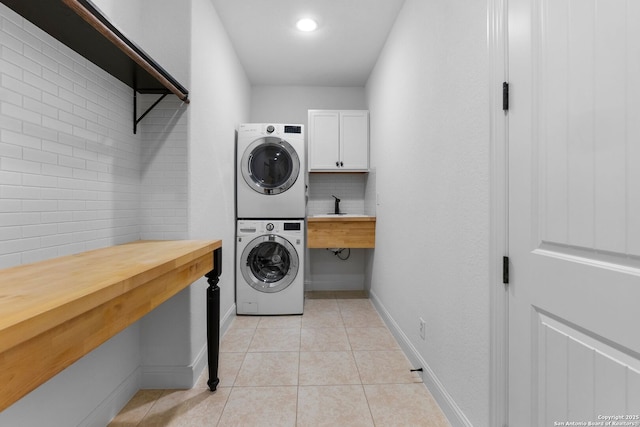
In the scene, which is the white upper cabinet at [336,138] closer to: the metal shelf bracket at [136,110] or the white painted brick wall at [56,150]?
the metal shelf bracket at [136,110]

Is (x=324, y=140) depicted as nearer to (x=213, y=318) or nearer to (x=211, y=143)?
(x=211, y=143)

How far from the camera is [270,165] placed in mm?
3037

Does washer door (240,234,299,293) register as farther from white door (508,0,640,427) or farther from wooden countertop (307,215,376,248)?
white door (508,0,640,427)

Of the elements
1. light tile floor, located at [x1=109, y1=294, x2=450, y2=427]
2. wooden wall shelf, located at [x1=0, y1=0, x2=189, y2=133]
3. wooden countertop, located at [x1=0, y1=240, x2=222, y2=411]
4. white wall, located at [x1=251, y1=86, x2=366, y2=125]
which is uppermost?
white wall, located at [x1=251, y1=86, x2=366, y2=125]

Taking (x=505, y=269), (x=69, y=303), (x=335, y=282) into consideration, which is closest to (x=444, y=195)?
(x=505, y=269)

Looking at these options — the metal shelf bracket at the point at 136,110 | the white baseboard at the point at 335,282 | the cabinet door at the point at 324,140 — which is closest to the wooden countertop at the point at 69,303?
the metal shelf bracket at the point at 136,110

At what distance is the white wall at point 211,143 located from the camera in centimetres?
187

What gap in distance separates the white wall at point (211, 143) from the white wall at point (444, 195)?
55.3 inches

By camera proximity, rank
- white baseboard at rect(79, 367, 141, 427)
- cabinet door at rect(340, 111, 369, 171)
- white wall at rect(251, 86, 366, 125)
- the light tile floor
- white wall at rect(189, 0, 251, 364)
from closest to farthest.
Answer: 1. white baseboard at rect(79, 367, 141, 427)
2. the light tile floor
3. white wall at rect(189, 0, 251, 364)
4. cabinet door at rect(340, 111, 369, 171)
5. white wall at rect(251, 86, 366, 125)

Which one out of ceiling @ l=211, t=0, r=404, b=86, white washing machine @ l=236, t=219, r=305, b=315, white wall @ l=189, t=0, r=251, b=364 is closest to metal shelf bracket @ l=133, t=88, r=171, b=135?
white wall @ l=189, t=0, r=251, b=364

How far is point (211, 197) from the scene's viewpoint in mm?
2229

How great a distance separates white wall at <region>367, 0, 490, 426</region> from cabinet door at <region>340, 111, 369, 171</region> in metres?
0.90

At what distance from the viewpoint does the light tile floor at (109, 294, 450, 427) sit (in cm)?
151

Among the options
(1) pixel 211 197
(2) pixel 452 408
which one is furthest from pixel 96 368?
(2) pixel 452 408
